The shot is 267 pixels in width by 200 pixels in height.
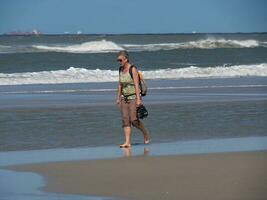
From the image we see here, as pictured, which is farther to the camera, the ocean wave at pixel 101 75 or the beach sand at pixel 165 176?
the ocean wave at pixel 101 75

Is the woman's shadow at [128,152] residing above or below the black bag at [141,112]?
below

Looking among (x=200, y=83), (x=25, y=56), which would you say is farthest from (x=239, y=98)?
(x=25, y=56)

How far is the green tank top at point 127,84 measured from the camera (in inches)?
390

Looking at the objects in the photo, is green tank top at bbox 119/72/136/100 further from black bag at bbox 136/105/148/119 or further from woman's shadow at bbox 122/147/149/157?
woman's shadow at bbox 122/147/149/157

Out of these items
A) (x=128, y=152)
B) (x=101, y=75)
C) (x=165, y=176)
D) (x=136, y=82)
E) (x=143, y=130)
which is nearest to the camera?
(x=165, y=176)

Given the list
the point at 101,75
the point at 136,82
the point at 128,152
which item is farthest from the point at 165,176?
the point at 101,75

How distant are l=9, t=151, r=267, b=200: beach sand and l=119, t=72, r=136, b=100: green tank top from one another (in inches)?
56.4

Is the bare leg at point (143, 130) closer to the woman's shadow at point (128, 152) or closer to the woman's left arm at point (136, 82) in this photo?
the woman's left arm at point (136, 82)

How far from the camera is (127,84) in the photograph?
391 inches

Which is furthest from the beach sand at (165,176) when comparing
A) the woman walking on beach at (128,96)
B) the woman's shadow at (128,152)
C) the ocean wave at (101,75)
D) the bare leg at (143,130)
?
the ocean wave at (101,75)

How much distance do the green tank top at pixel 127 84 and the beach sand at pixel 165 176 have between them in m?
1.43

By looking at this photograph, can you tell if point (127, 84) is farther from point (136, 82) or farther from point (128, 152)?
point (128, 152)

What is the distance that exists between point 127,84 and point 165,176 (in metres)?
2.66

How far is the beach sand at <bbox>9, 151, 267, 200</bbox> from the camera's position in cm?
668
